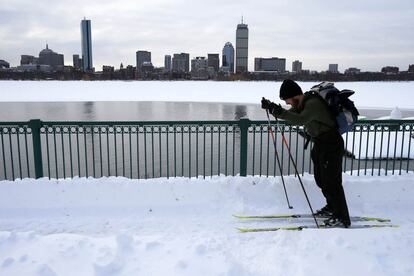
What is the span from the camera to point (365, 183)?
613 cm

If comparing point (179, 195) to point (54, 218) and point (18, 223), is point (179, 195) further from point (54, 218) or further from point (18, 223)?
point (18, 223)

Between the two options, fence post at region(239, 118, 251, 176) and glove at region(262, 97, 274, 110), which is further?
fence post at region(239, 118, 251, 176)

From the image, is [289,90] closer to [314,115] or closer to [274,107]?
[274,107]

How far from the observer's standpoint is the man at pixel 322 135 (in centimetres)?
453

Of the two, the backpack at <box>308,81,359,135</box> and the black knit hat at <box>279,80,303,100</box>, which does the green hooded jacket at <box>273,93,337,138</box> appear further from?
the black knit hat at <box>279,80,303,100</box>

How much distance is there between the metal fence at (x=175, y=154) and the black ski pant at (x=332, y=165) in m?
0.80

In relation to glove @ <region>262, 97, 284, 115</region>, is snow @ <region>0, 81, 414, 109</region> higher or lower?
lower

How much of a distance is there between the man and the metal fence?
0.84 metres

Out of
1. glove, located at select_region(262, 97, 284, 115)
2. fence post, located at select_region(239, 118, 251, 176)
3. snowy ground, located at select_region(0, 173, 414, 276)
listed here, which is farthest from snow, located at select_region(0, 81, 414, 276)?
glove, located at select_region(262, 97, 284, 115)

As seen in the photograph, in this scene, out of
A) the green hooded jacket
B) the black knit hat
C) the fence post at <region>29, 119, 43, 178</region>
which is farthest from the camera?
the fence post at <region>29, 119, 43, 178</region>

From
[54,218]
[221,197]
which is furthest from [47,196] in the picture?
[221,197]

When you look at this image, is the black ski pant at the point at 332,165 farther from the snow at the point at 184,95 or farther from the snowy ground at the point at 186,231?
the snow at the point at 184,95

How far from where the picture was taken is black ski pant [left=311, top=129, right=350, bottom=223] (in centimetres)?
468

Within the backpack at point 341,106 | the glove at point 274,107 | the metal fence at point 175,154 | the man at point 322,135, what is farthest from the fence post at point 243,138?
the backpack at point 341,106
